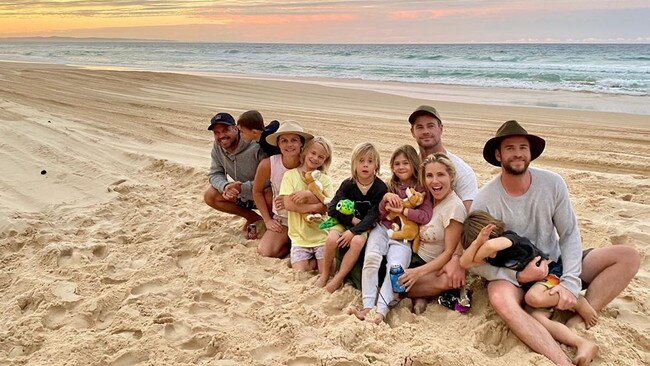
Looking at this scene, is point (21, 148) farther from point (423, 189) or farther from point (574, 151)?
point (574, 151)

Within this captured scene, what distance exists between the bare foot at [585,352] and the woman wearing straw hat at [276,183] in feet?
7.92

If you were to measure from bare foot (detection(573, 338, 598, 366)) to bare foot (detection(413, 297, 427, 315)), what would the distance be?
99cm

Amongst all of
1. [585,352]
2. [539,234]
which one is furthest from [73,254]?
[585,352]

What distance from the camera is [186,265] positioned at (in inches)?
169

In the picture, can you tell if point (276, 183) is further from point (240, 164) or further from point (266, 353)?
point (266, 353)

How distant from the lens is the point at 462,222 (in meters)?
3.45

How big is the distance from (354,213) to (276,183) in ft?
2.89

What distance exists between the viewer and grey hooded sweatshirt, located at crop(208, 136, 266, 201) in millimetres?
4746

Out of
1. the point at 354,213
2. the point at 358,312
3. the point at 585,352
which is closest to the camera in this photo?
the point at 585,352

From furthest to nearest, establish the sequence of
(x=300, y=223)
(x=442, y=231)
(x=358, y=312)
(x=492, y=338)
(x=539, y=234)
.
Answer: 1. (x=300, y=223)
2. (x=442, y=231)
3. (x=358, y=312)
4. (x=539, y=234)
5. (x=492, y=338)

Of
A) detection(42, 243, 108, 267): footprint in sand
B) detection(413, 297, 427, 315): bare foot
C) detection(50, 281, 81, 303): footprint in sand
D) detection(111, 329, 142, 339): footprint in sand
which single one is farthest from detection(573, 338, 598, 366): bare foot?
detection(42, 243, 108, 267): footprint in sand

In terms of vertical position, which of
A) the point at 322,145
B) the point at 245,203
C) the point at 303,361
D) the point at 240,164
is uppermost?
the point at 322,145

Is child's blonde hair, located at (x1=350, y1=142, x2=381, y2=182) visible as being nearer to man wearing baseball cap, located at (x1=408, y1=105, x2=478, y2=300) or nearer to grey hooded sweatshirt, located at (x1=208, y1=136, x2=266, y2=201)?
man wearing baseball cap, located at (x1=408, y1=105, x2=478, y2=300)

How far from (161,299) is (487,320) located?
222 cm
